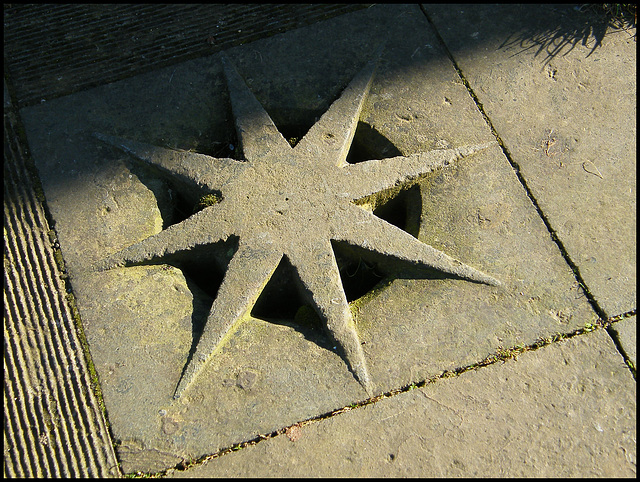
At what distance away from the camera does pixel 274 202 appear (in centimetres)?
259

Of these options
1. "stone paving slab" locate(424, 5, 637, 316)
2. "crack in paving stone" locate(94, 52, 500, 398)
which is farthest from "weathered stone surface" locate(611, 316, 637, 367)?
"crack in paving stone" locate(94, 52, 500, 398)

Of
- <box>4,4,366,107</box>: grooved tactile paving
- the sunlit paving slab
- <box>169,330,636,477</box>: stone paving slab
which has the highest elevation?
<box>4,4,366,107</box>: grooved tactile paving

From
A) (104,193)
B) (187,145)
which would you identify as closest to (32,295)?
(104,193)

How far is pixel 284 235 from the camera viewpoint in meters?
2.51

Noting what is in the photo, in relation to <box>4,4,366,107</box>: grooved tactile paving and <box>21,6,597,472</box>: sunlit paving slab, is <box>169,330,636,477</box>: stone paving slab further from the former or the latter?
<box>4,4,366,107</box>: grooved tactile paving

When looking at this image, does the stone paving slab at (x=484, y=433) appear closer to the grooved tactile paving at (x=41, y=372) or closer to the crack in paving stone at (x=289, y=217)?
the crack in paving stone at (x=289, y=217)

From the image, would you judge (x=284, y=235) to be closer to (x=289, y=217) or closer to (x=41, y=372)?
(x=289, y=217)

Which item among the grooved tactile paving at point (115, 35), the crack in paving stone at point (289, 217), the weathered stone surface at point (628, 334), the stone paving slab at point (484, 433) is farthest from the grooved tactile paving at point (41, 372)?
the weathered stone surface at point (628, 334)

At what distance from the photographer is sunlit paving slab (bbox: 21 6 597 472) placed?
230 cm

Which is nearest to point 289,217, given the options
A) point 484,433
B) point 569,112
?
point 484,433

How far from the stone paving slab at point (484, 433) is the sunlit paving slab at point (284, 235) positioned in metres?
0.09

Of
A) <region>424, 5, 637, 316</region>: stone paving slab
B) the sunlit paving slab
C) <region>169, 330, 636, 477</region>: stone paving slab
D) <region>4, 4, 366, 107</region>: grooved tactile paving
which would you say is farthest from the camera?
<region>4, 4, 366, 107</region>: grooved tactile paving

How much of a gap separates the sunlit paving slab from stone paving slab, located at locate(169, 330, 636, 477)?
9 centimetres

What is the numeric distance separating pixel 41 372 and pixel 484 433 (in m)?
1.91
